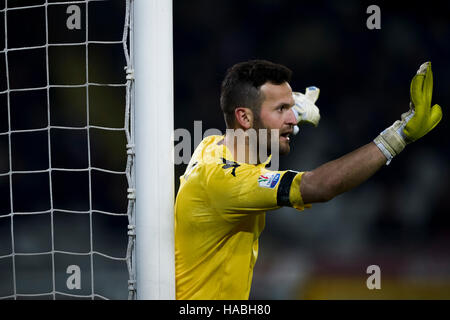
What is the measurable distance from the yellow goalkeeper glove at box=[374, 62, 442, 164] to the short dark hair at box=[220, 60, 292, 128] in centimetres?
46

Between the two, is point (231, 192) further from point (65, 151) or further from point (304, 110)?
point (65, 151)

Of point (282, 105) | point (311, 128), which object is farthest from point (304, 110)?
point (311, 128)

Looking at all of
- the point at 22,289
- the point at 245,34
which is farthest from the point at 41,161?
the point at 245,34

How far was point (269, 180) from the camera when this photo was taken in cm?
176

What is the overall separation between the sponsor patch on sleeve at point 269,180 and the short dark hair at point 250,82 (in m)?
0.32

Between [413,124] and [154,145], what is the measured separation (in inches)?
28.9

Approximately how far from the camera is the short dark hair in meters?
2.05

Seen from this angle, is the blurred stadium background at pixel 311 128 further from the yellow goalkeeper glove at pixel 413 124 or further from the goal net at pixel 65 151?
the yellow goalkeeper glove at pixel 413 124

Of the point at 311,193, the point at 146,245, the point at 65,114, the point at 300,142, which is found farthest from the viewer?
Answer: the point at 300,142

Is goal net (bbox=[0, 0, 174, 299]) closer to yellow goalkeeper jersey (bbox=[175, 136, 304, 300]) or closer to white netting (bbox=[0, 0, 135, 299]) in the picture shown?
white netting (bbox=[0, 0, 135, 299])

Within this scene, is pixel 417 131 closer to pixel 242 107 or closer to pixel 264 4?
pixel 242 107

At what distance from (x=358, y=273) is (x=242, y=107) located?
3.41m

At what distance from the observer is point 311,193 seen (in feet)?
5.55

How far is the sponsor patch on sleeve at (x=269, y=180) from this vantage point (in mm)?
→ 1748
